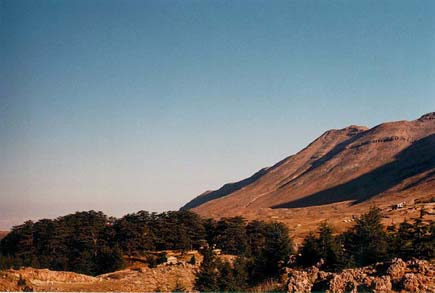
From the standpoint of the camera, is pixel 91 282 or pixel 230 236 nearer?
pixel 91 282

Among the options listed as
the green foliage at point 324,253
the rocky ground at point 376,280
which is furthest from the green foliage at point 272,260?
the rocky ground at point 376,280

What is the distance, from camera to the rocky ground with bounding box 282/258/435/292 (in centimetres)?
1347

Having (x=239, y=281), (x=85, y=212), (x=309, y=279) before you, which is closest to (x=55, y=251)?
(x=85, y=212)

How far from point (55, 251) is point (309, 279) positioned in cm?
5079

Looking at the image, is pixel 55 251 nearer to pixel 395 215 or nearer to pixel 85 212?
pixel 85 212

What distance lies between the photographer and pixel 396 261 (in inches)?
616

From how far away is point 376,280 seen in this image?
13.8 metres

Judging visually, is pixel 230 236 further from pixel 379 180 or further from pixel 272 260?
pixel 379 180

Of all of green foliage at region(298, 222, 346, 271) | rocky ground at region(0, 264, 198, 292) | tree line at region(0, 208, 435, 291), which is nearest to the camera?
green foliage at region(298, 222, 346, 271)

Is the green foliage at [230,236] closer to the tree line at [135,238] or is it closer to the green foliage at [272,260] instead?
the tree line at [135,238]

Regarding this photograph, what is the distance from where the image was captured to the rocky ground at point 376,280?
13469mm

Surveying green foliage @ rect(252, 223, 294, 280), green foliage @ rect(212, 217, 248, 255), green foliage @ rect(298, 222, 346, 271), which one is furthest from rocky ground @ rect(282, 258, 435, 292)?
green foliage @ rect(212, 217, 248, 255)

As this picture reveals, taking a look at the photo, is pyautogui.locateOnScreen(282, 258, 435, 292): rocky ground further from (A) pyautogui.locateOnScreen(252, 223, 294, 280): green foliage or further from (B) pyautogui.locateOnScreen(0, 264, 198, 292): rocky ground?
(A) pyautogui.locateOnScreen(252, 223, 294, 280): green foliage

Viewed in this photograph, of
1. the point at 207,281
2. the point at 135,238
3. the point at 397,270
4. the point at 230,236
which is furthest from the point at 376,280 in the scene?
the point at 230,236
